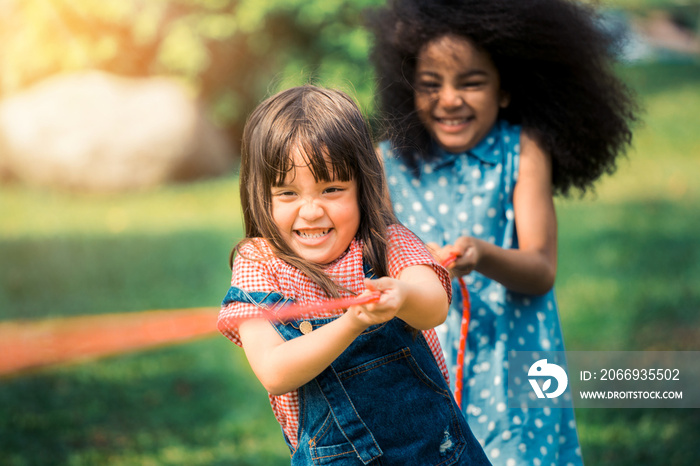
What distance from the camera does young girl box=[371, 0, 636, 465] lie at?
234 centimetres

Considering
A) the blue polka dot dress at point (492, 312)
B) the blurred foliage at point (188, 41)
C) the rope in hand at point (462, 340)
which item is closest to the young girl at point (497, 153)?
the blue polka dot dress at point (492, 312)

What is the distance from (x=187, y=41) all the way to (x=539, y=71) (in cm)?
859

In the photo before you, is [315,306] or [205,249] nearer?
[315,306]

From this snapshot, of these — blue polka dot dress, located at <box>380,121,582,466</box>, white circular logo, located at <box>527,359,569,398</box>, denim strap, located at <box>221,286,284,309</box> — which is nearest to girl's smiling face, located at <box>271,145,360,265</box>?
denim strap, located at <box>221,286,284,309</box>

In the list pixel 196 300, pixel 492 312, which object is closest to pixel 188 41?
pixel 196 300

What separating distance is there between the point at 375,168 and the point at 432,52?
814mm

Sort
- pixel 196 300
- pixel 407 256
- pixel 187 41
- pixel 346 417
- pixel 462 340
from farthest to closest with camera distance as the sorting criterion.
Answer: pixel 187 41 < pixel 196 300 < pixel 462 340 < pixel 407 256 < pixel 346 417

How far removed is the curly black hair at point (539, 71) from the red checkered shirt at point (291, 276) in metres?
0.67

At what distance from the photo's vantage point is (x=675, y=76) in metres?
12.9

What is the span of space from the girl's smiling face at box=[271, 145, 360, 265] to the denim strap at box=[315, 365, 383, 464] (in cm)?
27

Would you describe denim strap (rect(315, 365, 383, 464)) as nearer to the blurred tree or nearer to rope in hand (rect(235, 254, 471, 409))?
rope in hand (rect(235, 254, 471, 409))

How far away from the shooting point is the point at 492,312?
7.86 ft

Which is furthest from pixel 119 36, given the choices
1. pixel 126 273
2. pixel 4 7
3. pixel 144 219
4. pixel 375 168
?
pixel 375 168

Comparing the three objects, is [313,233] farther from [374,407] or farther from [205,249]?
[205,249]
